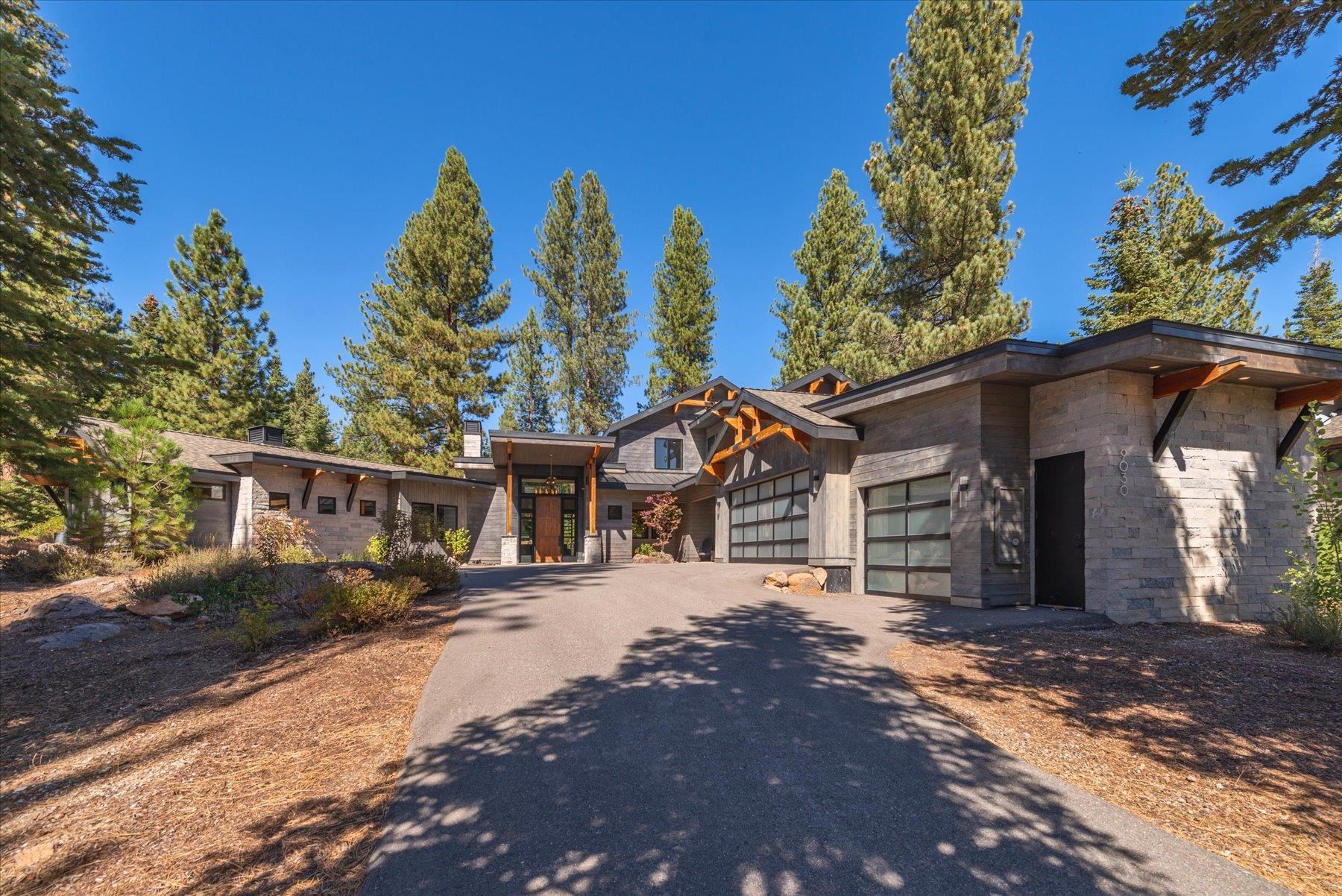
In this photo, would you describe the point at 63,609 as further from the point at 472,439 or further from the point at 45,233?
the point at 472,439

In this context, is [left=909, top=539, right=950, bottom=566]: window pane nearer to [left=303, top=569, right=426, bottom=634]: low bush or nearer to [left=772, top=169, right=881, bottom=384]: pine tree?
[left=303, top=569, right=426, bottom=634]: low bush

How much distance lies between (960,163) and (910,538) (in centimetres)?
1423

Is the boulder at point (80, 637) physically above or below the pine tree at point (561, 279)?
below

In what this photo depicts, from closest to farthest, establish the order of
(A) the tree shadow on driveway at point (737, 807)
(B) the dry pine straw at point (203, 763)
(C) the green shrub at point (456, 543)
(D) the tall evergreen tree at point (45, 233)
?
(A) the tree shadow on driveway at point (737, 807), (B) the dry pine straw at point (203, 763), (D) the tall evergreen tree at point (45, 233), (C) the green shrub at point (456, 543)

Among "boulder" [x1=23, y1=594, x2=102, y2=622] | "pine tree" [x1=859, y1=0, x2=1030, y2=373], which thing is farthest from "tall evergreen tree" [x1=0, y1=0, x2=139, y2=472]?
"pine tree" [x1=859, y1=0, x2=1030, y2=373]

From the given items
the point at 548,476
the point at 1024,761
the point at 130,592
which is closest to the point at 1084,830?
the point at 1024,761

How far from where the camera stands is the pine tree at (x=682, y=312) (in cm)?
3256

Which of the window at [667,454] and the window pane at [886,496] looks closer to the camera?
the window pane at [886,496]

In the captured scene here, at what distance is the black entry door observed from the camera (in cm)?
829

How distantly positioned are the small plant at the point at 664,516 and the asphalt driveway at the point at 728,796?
594 inches

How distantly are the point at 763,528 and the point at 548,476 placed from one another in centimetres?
912

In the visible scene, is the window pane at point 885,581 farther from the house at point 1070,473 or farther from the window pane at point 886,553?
the window pane at point 886,553

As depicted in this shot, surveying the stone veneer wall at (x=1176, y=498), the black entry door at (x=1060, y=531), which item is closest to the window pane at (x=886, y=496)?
the black entry door at (x=1060, y=531)

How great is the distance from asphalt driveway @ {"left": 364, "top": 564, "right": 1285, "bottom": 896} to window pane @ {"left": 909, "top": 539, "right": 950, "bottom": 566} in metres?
4.34
